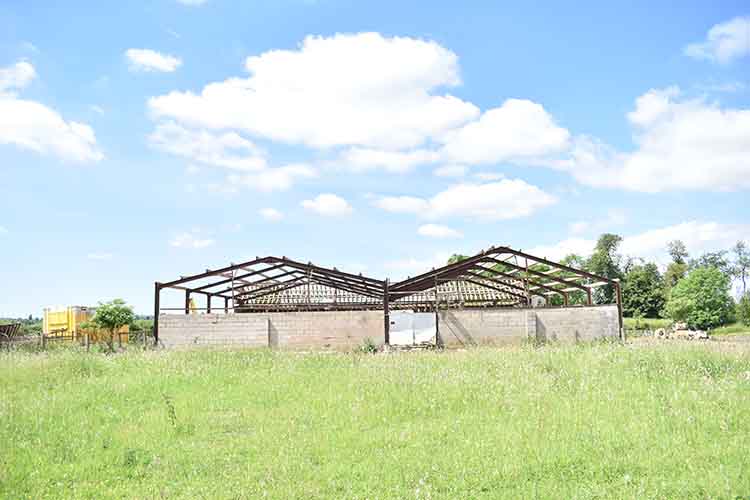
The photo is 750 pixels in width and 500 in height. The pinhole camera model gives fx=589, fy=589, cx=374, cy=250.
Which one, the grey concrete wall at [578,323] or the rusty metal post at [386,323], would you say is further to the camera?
the grey concrete wall at [578,323]

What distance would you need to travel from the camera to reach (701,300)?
63.0m

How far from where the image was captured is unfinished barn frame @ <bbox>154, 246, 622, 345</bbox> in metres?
26.4

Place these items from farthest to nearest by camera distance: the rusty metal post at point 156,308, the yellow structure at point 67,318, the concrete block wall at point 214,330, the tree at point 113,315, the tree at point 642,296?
the tree at point 642,296, the yellow structure at point 67,318, the tree at point 113,315, the rusty metal post at point 156,308, the concrete block wall at point 214,330

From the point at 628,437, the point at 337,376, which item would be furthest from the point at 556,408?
the point at 337,376

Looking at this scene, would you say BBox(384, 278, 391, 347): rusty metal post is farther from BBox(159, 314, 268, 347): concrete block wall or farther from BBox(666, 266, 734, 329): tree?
BBox(666, 266, 734, 329): tree

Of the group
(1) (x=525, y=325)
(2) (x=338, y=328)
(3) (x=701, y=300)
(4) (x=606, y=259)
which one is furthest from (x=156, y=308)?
(4) (x=606, y=259)

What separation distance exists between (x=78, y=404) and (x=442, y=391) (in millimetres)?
7217

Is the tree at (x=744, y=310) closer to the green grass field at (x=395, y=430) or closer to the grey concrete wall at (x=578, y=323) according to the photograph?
the grey concrete wall at (x=578, y=323)

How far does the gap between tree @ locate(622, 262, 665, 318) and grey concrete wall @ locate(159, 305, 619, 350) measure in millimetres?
50691

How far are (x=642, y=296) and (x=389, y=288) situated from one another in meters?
54.2

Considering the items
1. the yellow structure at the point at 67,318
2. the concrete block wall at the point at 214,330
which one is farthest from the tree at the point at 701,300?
the yellow structure at the point at 67,318

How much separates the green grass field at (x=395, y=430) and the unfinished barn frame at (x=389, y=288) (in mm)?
11785

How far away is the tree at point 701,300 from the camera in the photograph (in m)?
62.3

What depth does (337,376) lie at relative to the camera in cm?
1355
